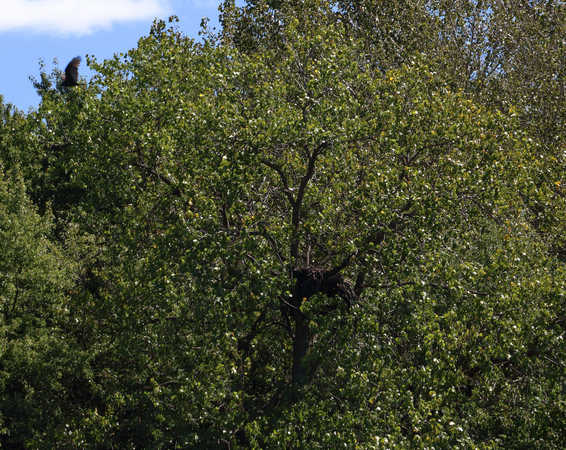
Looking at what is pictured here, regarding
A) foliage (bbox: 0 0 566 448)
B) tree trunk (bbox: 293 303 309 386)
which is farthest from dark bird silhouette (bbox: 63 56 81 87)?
tree trunk (bbox: 293 303 309 386)

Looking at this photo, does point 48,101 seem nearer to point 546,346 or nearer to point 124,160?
point 124,160

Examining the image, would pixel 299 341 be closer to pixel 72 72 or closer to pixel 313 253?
pixel 313 253

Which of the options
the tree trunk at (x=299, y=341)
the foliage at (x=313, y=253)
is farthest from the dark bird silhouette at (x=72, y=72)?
the tree trunk at (x=299, y=341)

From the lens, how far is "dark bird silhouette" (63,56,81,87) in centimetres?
1834

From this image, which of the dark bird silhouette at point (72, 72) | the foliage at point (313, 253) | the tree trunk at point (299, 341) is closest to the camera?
the foliage at point (313, 253)

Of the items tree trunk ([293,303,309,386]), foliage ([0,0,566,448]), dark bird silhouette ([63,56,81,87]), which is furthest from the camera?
dark bird silhouette ([63,56,81,87])

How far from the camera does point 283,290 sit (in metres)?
15.7

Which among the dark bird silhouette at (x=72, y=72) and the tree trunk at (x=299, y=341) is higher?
the dark bird silhouette at (x=72, y=72)

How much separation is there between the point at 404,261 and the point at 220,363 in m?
4.59

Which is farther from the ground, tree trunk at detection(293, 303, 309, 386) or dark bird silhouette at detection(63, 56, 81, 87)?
dark bird silhouette at detection(63, 56, 81, 87)

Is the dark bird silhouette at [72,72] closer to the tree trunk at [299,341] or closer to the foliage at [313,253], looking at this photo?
the foliage at [313,253]

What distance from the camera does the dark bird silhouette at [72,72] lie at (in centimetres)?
1834

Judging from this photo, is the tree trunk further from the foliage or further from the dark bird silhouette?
the dark bird silhouette

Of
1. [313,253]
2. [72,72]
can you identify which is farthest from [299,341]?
[72,72]
